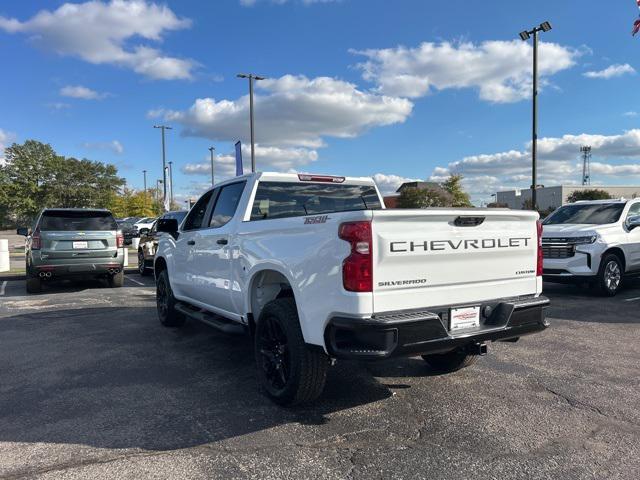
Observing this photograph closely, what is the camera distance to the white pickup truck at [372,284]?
3373 millimetres

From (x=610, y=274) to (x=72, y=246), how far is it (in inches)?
425

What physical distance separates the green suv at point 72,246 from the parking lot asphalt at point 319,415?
14.5ft

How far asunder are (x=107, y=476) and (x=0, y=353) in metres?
3.81

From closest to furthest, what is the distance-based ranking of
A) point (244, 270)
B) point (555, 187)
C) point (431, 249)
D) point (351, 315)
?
point (351, 315) < point (431, 249) < point (244, 270) < point (555, 187)

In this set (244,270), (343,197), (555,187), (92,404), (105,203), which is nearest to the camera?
(92,404)

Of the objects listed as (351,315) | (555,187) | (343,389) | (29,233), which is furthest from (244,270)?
(555,187)

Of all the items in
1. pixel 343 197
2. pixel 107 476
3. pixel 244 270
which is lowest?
pixel 107 476

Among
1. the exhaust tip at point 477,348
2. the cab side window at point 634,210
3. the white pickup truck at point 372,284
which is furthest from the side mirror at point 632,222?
the exhaust tip at point 477,348

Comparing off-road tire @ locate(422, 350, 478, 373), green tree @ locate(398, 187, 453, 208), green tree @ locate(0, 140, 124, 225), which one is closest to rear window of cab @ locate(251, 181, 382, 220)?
off-road tire @ locate(422, 350, 478, 373)

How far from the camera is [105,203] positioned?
72.6 metres

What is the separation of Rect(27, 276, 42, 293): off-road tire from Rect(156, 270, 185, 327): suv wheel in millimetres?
4844

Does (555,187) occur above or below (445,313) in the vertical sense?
above

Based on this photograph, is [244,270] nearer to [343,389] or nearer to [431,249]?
[343,389]

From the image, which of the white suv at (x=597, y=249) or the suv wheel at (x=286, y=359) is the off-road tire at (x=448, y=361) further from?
the white suv at (x=597, y=249)
